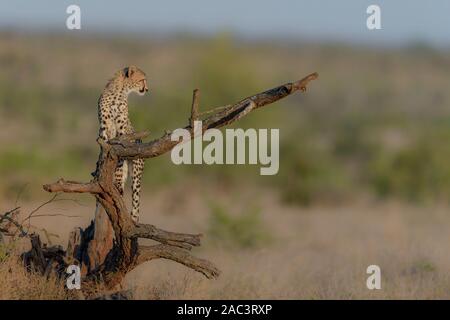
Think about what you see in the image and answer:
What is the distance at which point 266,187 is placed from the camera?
80.8 feet

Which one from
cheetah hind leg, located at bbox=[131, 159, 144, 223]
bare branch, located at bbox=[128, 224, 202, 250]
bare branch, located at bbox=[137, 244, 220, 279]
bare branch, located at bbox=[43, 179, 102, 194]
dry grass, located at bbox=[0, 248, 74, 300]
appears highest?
cheetah hind leg, located at bbox=[131, 159, 144, 223]

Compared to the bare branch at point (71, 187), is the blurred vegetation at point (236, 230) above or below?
above

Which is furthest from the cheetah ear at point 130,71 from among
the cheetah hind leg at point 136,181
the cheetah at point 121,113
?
the cheetah hind leg at point 136,181

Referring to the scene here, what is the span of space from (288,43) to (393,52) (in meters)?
13.4

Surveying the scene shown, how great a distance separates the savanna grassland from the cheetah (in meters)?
0.78

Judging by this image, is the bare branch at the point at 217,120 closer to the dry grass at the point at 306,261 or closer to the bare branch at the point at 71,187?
the bare branch at the point at 71,187

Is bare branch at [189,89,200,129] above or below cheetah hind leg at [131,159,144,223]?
above

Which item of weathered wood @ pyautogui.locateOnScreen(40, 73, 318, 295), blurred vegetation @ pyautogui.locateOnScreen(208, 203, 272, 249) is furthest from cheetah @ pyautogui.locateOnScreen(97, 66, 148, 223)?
blurred vegetation @ pyautogui.locateOnScreen(208, 203, 272, 249)

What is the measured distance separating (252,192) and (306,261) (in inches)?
430

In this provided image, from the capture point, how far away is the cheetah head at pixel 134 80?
29.7 ft

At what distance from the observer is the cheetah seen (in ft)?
28.7

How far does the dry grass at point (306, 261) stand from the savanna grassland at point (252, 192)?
2 cm

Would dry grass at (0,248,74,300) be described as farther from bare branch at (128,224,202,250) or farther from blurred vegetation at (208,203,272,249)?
blurred vegetation at (208,203,272,249)
